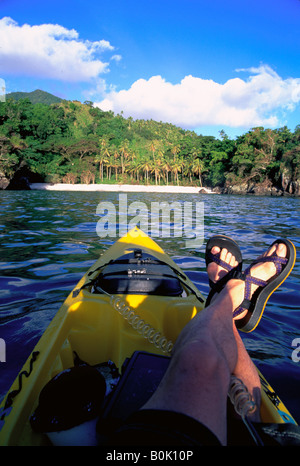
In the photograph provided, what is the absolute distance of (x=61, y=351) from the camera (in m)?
1.83

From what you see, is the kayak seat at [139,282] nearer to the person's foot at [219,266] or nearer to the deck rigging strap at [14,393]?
the person's foot at [219,266]

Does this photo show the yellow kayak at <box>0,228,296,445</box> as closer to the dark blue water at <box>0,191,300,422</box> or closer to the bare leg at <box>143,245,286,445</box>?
the bare leg at <box>143,245,286,445</box>

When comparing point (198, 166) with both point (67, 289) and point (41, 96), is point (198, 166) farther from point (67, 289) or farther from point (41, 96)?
point (41, 96)

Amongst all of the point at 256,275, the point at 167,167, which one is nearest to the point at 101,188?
the point at 167,167

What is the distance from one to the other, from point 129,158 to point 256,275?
223 feet

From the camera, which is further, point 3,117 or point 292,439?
point 3,117

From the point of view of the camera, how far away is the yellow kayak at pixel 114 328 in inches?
55.0

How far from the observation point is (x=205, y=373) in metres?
1.01

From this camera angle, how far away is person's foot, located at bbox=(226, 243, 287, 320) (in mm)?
1869

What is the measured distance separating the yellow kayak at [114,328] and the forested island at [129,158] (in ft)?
126

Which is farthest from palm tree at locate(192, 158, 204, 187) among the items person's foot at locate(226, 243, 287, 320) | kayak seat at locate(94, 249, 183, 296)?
person's foot at locate(226, 243, 287, 320)
